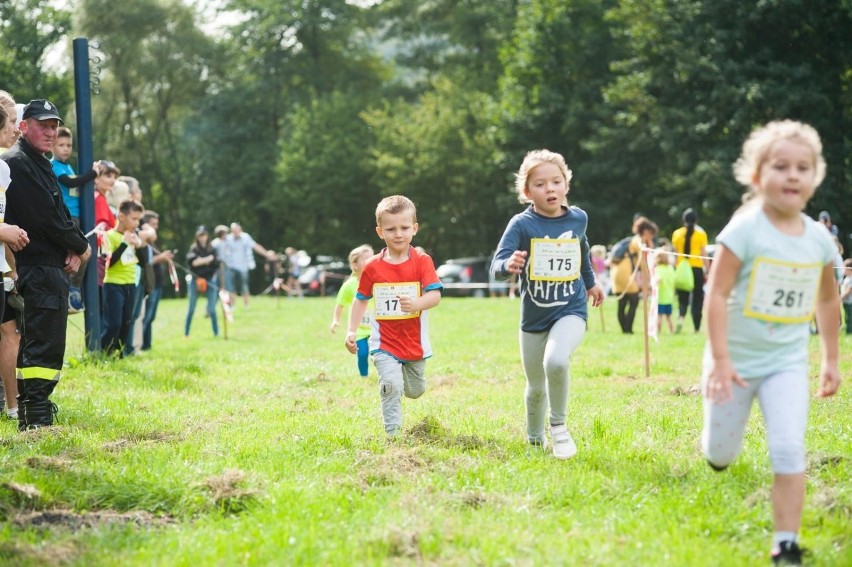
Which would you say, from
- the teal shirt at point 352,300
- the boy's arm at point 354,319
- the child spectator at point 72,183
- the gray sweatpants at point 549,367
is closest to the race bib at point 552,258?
the gray sweatpants at point 549,367

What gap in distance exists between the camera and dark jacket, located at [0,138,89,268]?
7512 millimetres

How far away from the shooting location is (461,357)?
14367 millimetres

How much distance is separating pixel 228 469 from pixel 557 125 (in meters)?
42.2

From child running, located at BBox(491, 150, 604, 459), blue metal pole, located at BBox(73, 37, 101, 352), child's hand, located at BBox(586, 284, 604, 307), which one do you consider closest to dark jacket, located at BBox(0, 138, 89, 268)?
child running, located at BBox(491, 150, 604, 459)

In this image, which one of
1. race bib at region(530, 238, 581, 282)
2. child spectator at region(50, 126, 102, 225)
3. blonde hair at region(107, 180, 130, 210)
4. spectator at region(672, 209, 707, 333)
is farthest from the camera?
spectator at region(672, 209, 707, 333)

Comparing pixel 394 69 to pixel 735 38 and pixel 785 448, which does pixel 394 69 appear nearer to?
pixel 735 38

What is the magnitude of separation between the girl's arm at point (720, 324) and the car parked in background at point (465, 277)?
3505 cm

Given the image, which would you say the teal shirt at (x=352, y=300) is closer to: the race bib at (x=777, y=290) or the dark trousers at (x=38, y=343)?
the dark trousers at (x=38, y=343)

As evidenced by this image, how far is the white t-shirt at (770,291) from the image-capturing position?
4449 millimetres

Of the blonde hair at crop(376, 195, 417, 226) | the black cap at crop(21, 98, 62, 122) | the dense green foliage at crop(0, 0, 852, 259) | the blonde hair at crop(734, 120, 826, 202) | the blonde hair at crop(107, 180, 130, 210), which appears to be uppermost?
the dense green foliage at crop(0, 0, 852, 259)

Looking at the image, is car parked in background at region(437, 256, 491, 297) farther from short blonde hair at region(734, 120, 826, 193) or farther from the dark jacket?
short blonde hair at region(734, 120, 826, 193)

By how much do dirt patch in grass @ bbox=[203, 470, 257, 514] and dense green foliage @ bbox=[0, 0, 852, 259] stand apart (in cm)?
3158

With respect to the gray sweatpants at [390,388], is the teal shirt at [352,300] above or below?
above

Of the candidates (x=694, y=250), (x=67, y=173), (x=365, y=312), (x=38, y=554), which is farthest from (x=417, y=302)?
(x=694, y=250)
